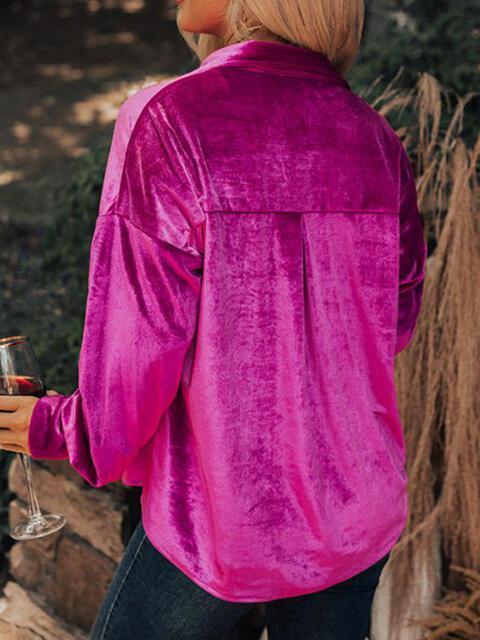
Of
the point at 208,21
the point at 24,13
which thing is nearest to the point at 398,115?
the point at 208,21

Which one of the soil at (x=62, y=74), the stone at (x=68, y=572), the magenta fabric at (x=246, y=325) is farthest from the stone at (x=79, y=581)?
the soil at (x=62, y=74)

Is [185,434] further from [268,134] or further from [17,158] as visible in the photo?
[17,158]

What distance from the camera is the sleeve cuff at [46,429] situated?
1232mm

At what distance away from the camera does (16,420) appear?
4.09 ft

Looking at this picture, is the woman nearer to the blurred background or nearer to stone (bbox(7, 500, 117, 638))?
the blurred background

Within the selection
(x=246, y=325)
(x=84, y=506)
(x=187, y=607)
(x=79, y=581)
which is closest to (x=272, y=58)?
(x=246, y=325)

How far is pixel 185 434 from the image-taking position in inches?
Result: 50.0

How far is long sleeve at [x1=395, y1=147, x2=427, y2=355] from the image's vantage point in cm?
140

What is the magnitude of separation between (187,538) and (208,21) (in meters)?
0.71

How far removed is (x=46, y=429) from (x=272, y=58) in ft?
1.86

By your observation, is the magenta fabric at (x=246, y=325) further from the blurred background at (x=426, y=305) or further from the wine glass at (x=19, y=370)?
the blurred background at (x=426, y=305)

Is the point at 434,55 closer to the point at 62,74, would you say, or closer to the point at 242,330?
the point at 242,330

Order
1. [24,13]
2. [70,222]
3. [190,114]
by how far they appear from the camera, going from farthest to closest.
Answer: [24,13] < [70,222] < [190,114]

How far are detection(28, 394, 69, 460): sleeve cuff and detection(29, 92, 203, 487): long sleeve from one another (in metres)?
0.02
